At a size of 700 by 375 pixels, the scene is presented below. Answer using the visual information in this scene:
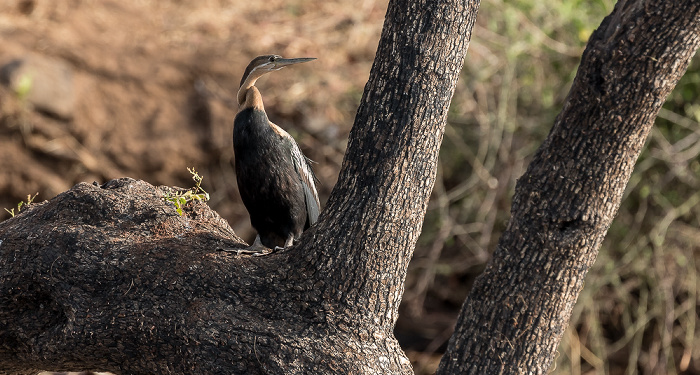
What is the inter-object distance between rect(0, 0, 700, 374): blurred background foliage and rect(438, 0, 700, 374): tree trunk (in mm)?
2173

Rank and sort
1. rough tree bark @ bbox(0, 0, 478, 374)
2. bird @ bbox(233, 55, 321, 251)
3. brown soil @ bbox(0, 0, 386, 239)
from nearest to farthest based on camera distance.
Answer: rough tree bark @ bbox(0, 0, 478, 374) → bird @ bbox(233, 55, 321, 251) → brown soil @ bbox(0, 0, 386, 239)

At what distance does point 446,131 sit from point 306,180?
2.55 meters

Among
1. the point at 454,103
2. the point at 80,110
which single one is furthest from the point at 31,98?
the point at 454,103

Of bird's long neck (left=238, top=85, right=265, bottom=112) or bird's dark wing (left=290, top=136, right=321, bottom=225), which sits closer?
bird's long neck (left=238, top=85, right=265, bottom=112)

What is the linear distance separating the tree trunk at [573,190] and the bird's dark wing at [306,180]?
2.89 ft

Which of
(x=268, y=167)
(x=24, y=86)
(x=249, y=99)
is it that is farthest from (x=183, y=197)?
(x=24, y=86)

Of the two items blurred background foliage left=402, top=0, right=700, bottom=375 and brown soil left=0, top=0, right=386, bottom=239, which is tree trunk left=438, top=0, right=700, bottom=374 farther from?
brown soil left=0, top=0, right=386, bottom=239

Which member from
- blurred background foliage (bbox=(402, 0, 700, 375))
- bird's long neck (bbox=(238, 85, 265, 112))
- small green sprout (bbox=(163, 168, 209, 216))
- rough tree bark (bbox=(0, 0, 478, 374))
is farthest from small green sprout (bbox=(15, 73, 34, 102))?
rough tree bark (bbox=(0, 0, 478, 374))

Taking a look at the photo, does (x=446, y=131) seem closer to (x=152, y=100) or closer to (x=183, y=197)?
(x=152, y=100)

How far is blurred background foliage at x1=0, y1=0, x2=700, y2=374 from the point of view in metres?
5.21

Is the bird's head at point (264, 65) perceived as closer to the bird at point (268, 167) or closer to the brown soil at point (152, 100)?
the bird at point (268, 167)

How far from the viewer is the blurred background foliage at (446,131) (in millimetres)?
5215

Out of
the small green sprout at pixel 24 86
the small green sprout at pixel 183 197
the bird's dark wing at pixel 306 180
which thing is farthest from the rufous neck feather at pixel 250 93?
the small green sprout at pixel 24 86

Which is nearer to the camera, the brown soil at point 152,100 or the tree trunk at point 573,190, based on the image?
the tree trunk at point 573,190
